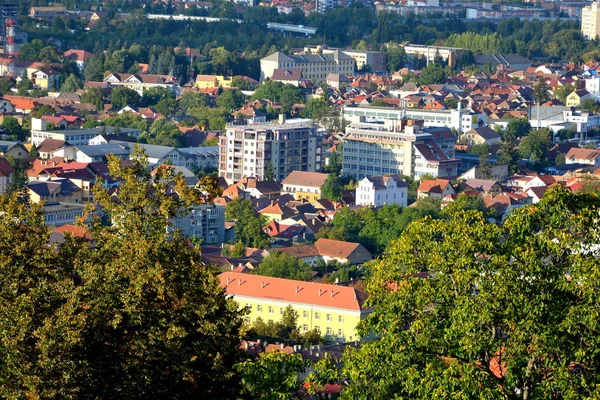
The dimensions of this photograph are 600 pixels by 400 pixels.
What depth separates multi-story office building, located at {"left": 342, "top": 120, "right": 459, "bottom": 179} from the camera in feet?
93.8

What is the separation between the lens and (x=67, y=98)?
37.3 meters

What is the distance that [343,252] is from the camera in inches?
811

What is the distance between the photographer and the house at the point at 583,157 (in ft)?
101

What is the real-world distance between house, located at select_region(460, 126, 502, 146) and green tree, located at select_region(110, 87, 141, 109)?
27.8 feet

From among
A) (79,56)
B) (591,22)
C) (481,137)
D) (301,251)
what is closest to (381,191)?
(301,251)

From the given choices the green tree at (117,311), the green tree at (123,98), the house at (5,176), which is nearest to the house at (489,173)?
the house at (5,176)

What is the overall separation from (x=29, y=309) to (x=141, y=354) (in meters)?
0.56

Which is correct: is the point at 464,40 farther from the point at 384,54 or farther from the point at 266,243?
the point at 266,243

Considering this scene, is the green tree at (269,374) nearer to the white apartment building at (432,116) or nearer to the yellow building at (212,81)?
the white apartment building at (432,116)

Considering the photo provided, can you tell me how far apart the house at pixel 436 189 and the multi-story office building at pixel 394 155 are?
1.66 m

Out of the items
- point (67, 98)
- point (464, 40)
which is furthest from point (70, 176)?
point (464, 40)

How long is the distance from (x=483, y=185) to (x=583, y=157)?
4.84 metres

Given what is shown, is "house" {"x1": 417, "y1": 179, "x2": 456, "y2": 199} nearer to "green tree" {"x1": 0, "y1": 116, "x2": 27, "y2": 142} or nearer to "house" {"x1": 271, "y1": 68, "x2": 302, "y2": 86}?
"green tree" {"x1": 0, "y1": 116, "x2": 27, "y2": 142}

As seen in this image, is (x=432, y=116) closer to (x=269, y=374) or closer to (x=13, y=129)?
(x=13, y=129)
